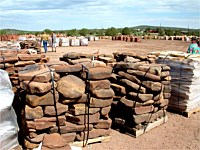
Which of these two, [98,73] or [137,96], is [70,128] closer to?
[98,73]

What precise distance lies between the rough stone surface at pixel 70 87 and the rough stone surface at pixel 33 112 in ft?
1.75

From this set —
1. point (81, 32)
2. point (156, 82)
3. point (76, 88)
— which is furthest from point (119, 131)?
point (81, 32)

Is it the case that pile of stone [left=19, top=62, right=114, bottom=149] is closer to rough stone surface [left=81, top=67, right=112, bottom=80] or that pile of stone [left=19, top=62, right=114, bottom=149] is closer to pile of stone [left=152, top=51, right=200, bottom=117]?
rough stone surface [left=81, top=67, right=112, bottom=80]

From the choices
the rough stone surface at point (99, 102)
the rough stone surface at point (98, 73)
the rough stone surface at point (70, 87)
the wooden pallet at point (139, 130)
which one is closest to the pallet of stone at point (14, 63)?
the rough stone surface at point (70, 87)

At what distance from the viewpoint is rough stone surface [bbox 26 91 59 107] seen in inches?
201

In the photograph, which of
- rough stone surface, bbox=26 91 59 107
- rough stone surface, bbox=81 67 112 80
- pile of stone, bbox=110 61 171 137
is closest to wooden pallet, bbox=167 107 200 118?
pile of stone, bbox=110 61 171 137

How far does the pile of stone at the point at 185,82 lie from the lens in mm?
7461

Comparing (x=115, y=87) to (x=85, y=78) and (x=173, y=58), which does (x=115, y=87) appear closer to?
(x=85, y=78)

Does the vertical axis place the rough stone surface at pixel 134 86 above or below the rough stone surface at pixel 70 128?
above

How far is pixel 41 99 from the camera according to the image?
5148 mm

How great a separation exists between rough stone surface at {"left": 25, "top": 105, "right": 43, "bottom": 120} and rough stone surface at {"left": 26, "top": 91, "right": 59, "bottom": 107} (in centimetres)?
8

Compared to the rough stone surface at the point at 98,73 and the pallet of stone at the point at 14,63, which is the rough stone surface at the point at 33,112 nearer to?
the rough stone surface at the point at 98,73

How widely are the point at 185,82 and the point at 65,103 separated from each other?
3710 millimetres

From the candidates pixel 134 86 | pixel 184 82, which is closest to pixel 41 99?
pixel 134 86
